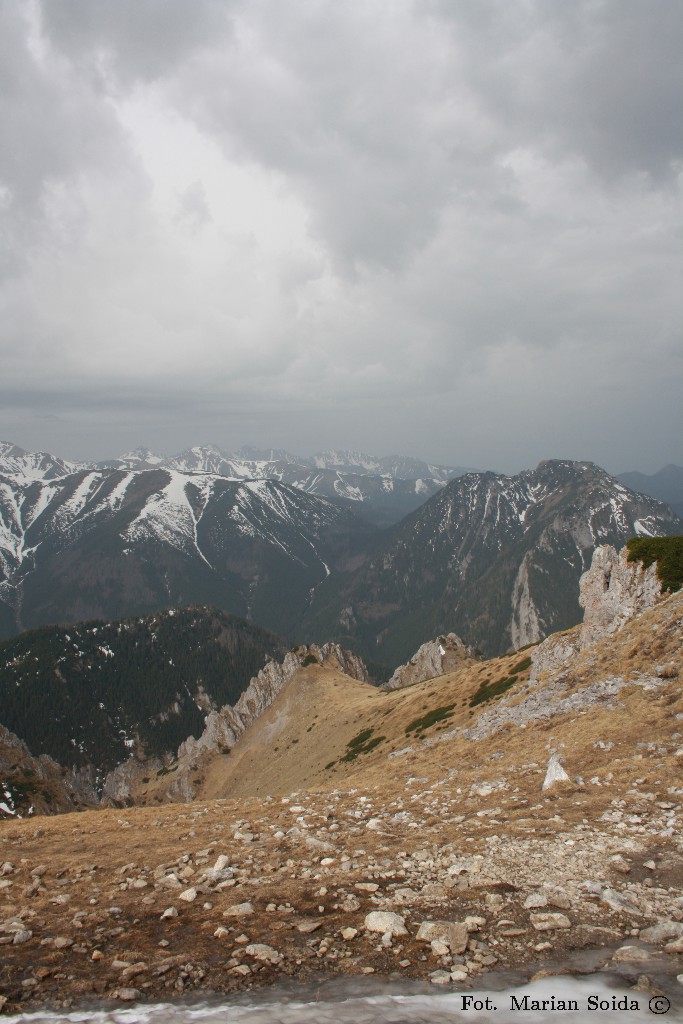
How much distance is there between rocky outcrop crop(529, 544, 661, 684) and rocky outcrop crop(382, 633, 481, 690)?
230 ft

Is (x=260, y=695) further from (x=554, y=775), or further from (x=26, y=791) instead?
(x=554, y=775)

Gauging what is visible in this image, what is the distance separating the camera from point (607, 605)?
4841 centimetres

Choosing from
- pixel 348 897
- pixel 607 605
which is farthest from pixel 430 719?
pixel 348 897

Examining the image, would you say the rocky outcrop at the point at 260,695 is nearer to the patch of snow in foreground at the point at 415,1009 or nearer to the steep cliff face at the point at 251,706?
the steep cliff face at the point at 251,706

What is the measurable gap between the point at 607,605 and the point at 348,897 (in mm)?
46551

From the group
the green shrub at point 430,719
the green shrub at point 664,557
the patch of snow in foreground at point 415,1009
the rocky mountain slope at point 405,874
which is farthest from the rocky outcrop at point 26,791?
the patch of snow in foreground at point 415,1009

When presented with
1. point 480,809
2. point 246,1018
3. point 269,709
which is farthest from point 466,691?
point 269,709

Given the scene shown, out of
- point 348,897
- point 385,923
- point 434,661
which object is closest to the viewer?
point 385,923

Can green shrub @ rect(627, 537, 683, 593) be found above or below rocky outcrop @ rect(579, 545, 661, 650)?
above

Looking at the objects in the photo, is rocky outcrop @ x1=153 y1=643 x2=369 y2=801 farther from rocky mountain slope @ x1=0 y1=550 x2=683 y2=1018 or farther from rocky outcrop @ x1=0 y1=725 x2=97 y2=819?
rocky mountain slope @ x1=0 y1=550 x2=683 y2=1018

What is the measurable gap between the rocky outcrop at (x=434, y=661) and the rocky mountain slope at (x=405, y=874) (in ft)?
320

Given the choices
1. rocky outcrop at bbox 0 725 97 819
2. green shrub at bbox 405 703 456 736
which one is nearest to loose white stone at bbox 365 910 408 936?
green shrub at bbox 405 703 456 736

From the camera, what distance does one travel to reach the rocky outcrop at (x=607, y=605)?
4259cm

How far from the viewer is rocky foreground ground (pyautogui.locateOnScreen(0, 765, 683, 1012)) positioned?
7.32 meters
